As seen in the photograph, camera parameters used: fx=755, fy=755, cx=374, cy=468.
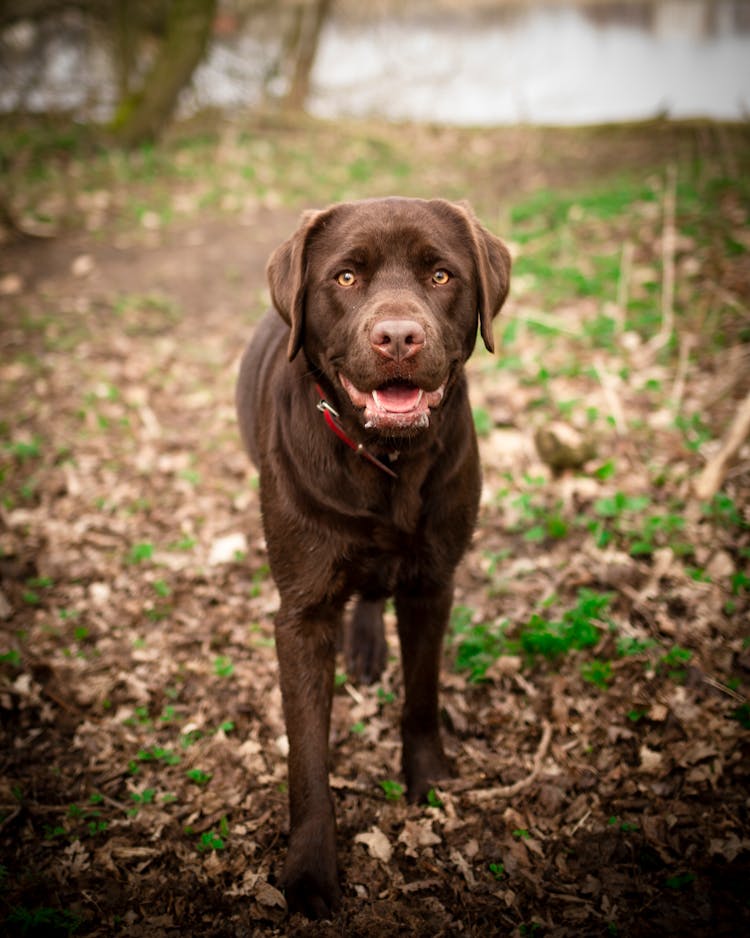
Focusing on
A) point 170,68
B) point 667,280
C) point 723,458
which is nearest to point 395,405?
point 723,458

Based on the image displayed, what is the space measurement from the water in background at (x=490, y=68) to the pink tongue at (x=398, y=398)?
31.3ft

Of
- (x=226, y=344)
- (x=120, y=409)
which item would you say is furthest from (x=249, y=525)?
(x=226, y=344)

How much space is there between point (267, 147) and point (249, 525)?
8.42 meters

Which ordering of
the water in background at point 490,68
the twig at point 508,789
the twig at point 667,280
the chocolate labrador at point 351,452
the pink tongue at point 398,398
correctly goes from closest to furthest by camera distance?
1. the pink tongue at point 398,398
2. the chocolate labrador at point 351,452
3. the twig at point 508,789
4. the twig at point 667,280
5. the water in background at point 490,68

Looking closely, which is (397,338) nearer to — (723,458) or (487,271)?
(487,271)

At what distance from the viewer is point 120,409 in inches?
227

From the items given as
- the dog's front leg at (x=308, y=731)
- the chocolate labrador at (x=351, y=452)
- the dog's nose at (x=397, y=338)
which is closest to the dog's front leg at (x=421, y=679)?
the chocolate labrador at (x=351, y=452)

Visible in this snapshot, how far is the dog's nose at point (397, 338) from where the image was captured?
2.30 metres

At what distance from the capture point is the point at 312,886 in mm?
2684

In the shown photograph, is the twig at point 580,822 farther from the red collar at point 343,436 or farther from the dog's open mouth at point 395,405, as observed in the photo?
the dog's open mouth at point 395,405

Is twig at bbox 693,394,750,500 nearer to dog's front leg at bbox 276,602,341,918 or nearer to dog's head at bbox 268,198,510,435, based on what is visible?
dog's head at bbox 268,198,510,435

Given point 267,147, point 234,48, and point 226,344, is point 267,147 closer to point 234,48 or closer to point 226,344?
point 234,48

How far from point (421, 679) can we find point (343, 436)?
1.10 metres

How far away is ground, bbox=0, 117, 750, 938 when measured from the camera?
9.08 feet
